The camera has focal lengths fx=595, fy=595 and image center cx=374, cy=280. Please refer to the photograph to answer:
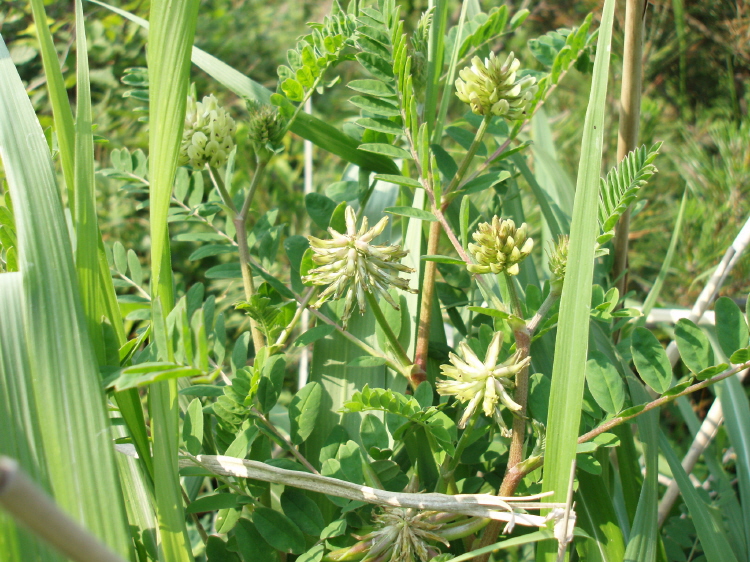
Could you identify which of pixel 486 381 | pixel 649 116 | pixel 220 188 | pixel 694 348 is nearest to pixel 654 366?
pixel 694 348

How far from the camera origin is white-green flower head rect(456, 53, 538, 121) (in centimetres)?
41

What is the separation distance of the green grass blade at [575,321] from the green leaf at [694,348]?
0.10 metres

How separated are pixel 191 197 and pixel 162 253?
216 millimetres

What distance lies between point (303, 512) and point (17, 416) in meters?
0.20

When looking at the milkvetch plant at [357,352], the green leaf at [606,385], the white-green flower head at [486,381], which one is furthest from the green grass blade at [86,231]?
the green leaf at [606,385]

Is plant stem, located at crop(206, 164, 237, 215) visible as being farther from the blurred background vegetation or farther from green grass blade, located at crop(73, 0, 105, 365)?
the blurred background vegetation

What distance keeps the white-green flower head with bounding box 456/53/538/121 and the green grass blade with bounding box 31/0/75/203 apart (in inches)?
10.2

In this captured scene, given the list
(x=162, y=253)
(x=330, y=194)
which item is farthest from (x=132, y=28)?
(x=162, y=253)

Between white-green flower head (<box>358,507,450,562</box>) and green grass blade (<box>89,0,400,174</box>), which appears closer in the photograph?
white-green flower head (<box>358,507,450,562</box>)

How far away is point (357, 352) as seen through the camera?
502 millimetres

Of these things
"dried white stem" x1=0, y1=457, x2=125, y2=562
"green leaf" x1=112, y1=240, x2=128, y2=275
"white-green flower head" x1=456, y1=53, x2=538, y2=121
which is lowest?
"green leaf" x1=112, y1=240, x2=128, y2=275

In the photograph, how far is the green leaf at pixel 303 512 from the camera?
0.42m

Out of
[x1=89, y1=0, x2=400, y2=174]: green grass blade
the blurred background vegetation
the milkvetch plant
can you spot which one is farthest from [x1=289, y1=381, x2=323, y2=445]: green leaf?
the blurred background vegetation

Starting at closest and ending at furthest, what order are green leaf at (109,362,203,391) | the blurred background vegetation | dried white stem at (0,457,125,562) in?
dried white stem at (0,457,125,562) → green leaf at (109,362,203,391) → the blurred background vegetation
